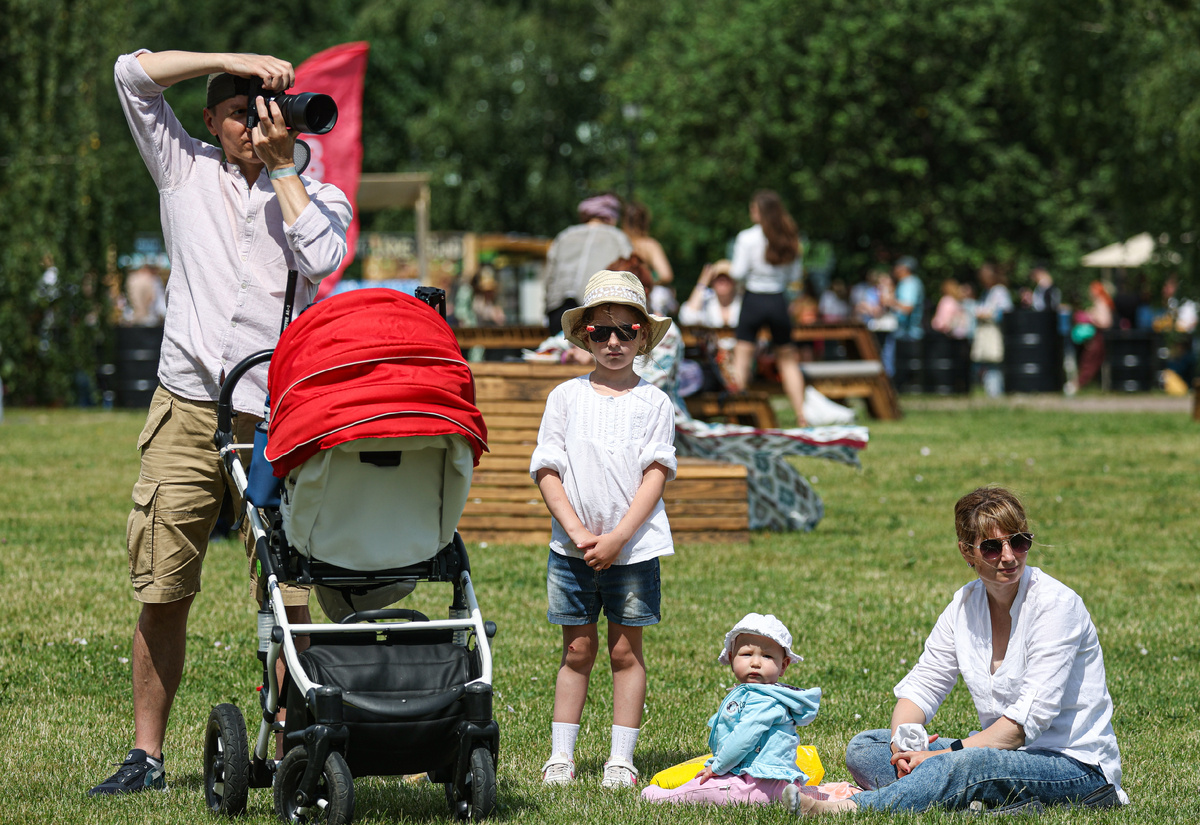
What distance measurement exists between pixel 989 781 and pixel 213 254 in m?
2.95

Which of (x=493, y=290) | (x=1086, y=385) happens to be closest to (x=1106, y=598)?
(x=1086, y=385)

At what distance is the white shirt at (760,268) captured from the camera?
1506cm

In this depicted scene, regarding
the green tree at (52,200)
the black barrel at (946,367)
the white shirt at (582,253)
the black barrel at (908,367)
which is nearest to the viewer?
the white shirt at (582,253)

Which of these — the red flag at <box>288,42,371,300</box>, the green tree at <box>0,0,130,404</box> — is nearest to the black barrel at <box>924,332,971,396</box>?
the red flag at <box>288,42,371,300</box>

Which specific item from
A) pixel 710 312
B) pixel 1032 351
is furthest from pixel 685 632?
pixel 1032 351

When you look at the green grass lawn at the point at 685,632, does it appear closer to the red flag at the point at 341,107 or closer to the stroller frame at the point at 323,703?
the stroller frame at the point at 323,703

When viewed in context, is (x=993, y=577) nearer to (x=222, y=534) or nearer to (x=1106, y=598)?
(x=1106, y=598)

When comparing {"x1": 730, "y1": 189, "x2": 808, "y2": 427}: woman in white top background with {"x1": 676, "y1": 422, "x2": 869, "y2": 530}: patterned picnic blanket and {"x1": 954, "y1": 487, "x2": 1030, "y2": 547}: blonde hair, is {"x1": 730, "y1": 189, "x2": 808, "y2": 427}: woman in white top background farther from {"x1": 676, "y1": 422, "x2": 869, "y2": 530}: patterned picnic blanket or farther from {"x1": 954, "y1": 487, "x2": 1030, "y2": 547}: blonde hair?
{"x1": 954, "y1": 487, "x2": 1030, "y2": 547}: blonde hair

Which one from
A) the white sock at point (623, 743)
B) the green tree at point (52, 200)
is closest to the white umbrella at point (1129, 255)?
the green tree at point (52, 200)

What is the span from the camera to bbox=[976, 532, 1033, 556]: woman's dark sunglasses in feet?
15.3

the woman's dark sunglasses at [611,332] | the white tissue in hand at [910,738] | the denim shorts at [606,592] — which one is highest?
the woman's dark sunglasses at [611,332]

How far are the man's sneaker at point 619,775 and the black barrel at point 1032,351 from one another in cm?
2043

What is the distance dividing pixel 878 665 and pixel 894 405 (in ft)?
41.4

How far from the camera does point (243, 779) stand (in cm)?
431
